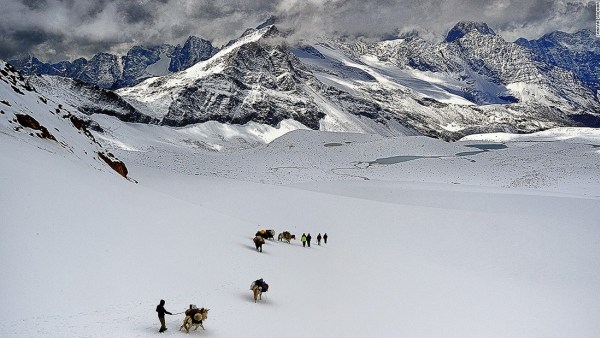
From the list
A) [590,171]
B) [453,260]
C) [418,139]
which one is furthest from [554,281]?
[418,139]

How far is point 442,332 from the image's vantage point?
23.0 m

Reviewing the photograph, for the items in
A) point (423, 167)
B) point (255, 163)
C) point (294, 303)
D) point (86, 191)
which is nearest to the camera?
point (294, 303)

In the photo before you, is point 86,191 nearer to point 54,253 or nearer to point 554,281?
point 54,253

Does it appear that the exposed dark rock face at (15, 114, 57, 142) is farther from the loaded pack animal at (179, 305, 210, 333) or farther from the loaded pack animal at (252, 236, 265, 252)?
the loaded pack animal at (179, 305, 210, 333)

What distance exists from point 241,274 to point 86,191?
35.5 ft

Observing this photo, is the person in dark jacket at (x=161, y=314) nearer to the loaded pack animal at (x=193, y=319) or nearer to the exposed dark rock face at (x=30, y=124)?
the loaded pack animal at (x=193, y=319)

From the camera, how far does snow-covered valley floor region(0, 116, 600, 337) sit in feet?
56.3

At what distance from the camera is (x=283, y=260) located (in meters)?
30.8

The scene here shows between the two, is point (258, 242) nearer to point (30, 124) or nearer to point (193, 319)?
point (193, 319)

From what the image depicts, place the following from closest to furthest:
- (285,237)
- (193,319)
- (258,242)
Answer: (193,319)
(258,242)
(285,237)

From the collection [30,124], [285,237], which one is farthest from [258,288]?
[30,124]

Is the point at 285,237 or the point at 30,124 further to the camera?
the point at 285,237

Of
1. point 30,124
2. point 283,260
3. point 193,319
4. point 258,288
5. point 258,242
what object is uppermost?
point 30,124

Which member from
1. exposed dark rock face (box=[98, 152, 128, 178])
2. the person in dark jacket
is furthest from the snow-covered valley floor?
exposed dark rock face (box=[98, 152, 128, 178])
